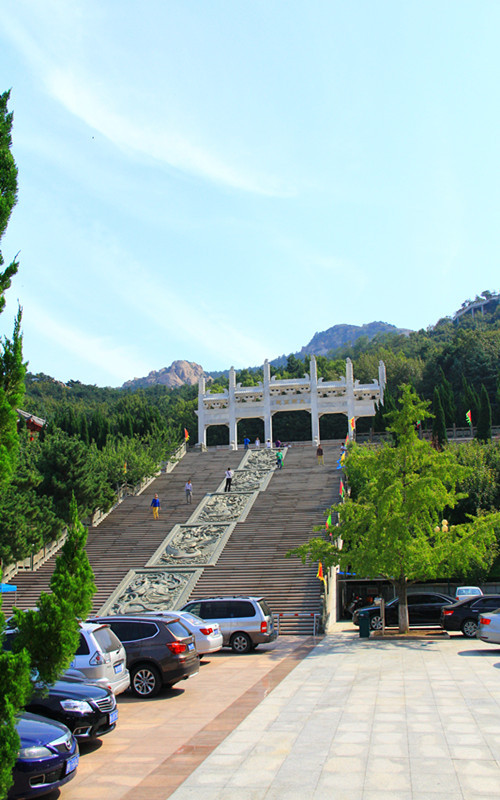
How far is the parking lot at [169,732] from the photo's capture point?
7.80 metres

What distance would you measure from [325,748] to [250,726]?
164 centimetres

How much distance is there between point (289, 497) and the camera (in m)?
33.2

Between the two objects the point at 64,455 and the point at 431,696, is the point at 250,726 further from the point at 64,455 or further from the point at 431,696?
the point at 64,455

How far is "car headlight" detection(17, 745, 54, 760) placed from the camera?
23.3 feet

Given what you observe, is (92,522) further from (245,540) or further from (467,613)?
(467,613)

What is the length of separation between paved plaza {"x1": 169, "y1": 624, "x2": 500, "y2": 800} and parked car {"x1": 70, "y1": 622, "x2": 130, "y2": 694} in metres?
2.18

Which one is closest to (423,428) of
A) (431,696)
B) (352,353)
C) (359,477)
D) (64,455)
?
(359,477)

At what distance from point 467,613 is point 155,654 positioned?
1084 centimetres

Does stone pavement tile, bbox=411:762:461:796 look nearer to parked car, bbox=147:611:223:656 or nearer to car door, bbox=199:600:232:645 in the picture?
parked car, bbox=147:611:223:656

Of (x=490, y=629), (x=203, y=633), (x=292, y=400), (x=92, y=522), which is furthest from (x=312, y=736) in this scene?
(x=292, y=400)

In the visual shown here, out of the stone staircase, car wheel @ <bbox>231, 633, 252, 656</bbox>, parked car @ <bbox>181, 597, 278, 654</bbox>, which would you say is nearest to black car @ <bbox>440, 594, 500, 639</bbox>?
the stone staircase

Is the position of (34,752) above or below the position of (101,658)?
below

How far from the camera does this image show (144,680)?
→ 12508 mm

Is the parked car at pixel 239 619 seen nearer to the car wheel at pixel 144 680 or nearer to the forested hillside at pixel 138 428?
the car wheel at pixel 144 680
